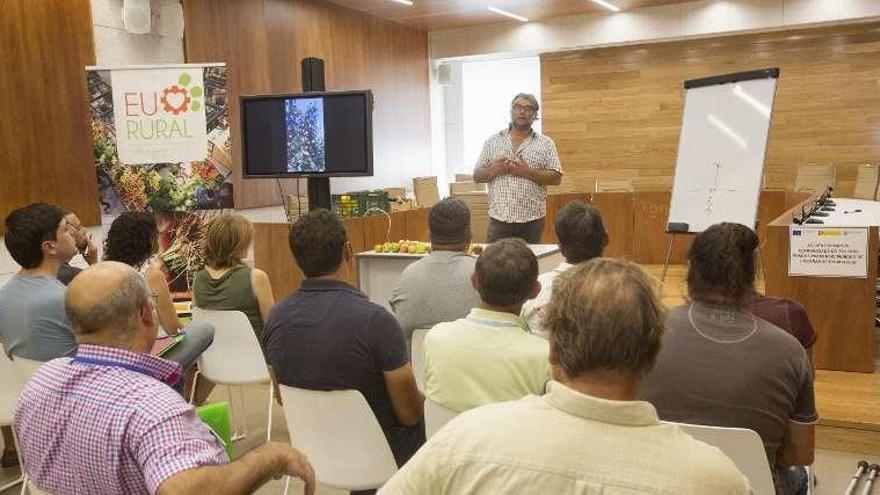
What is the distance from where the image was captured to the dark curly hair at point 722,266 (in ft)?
6.25

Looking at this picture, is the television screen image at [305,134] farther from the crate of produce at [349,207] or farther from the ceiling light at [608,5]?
the ceiling light at [608,5]

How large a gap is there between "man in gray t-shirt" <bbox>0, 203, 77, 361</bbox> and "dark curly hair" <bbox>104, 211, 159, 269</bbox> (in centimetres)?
16

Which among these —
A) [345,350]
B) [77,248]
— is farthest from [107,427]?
[77,248]

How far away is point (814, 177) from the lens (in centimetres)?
915

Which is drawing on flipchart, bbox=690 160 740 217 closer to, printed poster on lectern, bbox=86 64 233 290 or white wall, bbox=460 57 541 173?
printed poster on lectern, bbox=86 64 233 290

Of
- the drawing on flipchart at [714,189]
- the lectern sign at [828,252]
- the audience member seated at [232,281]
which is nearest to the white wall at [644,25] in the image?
the drawing on flipchart at [714,189]

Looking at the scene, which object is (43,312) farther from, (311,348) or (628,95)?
(628,95)

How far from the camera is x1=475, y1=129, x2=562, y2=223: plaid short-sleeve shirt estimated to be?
480 centimetres

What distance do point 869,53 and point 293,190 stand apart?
24.2 feet

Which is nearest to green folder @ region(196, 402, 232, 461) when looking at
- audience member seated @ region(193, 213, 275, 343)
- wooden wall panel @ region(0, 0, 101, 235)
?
audience member seated @ region(193, 213, 275, 343)

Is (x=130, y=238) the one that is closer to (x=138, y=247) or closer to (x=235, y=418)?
(x=138, y=247)

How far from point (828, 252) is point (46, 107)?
5.33 meters

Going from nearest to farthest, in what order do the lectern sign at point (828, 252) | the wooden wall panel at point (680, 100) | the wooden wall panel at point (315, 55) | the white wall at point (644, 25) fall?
the lectern sign at point (828, 252)
the wooden wall panel at point (315, 55)
the white wall at point (644, 25)
the wooden wall panel at point (680, 100)

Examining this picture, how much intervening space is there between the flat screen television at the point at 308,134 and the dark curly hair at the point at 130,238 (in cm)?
144
